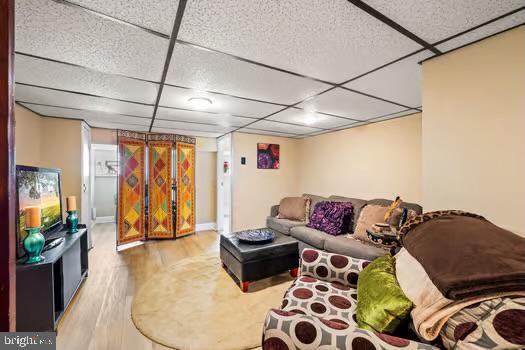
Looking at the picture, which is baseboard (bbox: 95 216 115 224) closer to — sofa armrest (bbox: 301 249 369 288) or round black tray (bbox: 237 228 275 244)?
round black tray (bbox: 237 228 275 244)

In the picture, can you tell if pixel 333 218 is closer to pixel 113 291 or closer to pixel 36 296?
pixel 113 291

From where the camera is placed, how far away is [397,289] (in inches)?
43.3

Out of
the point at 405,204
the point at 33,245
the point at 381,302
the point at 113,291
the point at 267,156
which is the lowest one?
the point at 113,291

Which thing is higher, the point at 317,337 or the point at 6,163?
the point at 6,163

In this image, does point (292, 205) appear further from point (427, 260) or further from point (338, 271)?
point (427, 260)

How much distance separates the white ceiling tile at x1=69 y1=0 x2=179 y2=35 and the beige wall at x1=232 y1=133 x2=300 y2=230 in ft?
10.6

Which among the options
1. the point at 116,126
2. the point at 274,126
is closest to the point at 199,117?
the point at 274,126

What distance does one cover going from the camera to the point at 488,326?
706 mm

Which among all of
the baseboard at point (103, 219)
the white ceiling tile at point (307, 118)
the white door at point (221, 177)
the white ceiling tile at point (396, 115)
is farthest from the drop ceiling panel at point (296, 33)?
the baseboard at point (103, 219)

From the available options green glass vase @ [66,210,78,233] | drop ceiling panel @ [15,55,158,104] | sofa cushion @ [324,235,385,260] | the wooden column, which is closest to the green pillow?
sofa cushion @ [324,235,385,260]

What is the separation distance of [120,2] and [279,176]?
4079mm

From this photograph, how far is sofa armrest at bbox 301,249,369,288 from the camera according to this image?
166 centimetres

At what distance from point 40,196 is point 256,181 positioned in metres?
3.20

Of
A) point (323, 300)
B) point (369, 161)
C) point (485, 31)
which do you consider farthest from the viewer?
point (369, 161)
